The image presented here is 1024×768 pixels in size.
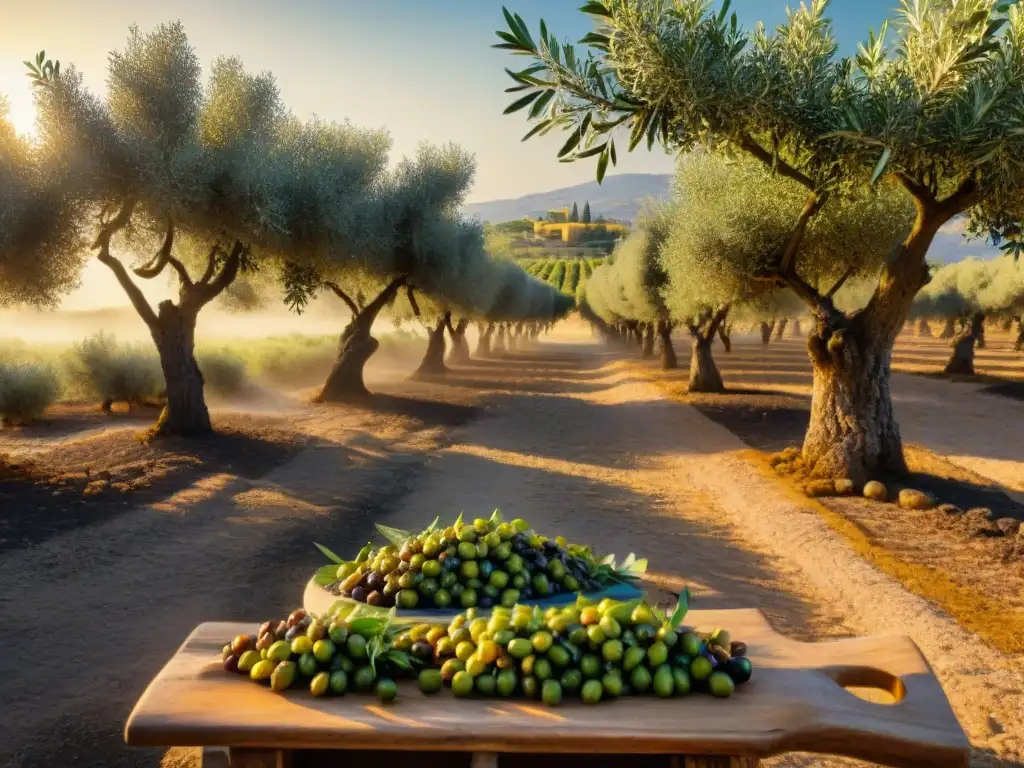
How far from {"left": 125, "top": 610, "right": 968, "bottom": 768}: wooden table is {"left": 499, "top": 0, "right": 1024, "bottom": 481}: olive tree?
637 centimetres

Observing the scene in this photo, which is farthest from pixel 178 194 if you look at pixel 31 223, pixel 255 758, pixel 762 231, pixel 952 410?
pixel 952 410

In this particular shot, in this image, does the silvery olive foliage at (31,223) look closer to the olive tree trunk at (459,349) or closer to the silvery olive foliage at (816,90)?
the silvery olive foliage at (816,90)

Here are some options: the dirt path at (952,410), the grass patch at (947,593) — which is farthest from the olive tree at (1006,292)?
the grass patch at (947,593)

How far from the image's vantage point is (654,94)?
9312 millimetres

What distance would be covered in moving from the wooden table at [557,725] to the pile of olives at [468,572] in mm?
976

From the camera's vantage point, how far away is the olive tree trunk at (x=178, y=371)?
14.8 meters

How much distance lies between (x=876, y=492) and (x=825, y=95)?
18.3ft

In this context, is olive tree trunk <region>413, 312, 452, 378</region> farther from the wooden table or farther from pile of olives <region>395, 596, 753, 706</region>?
the wooden table

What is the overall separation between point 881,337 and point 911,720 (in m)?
9.64

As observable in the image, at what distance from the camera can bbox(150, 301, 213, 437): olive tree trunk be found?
48.4 feet

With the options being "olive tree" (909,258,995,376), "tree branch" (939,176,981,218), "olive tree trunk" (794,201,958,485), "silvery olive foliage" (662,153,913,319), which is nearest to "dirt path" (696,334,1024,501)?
"olive tree" (909,258,995,376)

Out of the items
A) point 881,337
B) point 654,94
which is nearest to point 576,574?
point 654,94

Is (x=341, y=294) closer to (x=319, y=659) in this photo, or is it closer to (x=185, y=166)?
(x=185, y=166)

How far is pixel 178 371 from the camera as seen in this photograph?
48.7ft
